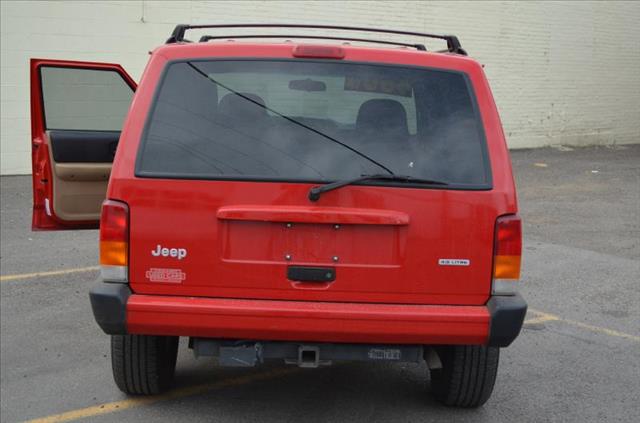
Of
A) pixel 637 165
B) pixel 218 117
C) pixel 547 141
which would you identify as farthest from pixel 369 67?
pixel 547 141

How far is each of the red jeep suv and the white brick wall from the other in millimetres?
10050

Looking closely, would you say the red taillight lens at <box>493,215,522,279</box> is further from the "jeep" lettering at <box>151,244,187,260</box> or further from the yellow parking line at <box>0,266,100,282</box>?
the yellow parking line at <box>0,266,100,282</box>

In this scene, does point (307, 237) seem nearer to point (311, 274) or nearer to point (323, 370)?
point (311, 274)

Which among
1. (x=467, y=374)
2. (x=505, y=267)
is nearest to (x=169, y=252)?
(x=505, y=267)

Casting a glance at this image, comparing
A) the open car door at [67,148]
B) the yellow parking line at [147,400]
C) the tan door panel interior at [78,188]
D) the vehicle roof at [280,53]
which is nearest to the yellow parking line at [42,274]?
the open car door at [67,148]

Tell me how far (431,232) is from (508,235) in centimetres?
37

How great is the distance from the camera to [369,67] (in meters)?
4.04

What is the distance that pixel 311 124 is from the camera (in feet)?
13.0

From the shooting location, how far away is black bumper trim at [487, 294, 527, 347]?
12.6 feet

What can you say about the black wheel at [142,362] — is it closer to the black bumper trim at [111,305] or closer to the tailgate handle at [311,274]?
the black bumper trim at [111,305]

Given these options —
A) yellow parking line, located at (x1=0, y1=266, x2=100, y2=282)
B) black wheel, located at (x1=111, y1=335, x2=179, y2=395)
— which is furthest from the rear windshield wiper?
yellow parking line, located at (x1=0, y1=266, x2=100, y2=282)

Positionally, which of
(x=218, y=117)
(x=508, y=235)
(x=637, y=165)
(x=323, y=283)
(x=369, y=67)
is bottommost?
(x=637, y=165)

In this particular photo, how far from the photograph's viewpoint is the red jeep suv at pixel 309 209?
3.81 m

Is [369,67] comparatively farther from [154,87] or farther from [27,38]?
[27,38]
